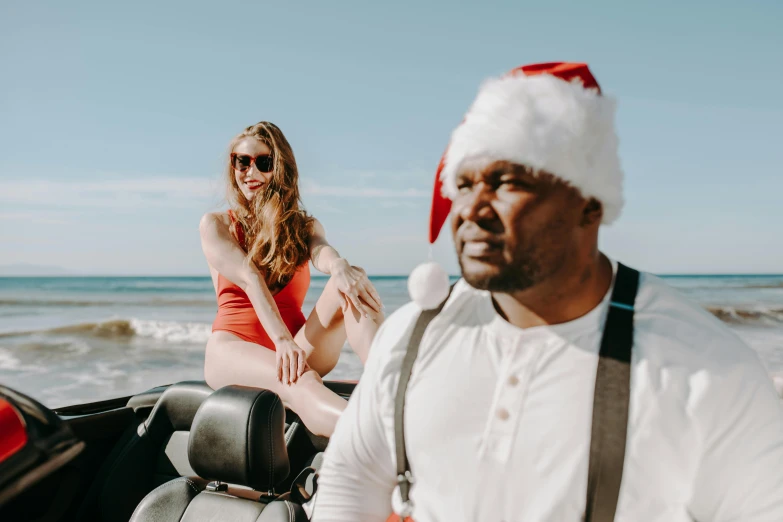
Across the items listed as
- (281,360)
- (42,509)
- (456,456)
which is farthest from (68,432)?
(456,456)

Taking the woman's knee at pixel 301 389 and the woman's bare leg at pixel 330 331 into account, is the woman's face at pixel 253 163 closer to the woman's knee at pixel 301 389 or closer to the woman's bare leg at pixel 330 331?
the woman's bare leg at pixel 330 331

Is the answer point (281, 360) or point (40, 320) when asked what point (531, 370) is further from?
point (40, 320)

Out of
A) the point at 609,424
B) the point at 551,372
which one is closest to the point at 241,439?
the point at 551,372

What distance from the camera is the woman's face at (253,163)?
297 centimetres

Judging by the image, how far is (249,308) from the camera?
2.90 metres

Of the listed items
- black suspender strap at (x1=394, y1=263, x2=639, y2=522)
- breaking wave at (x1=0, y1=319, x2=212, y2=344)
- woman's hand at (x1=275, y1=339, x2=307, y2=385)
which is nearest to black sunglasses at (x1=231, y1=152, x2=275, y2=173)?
woman's hand at (x1=275, y1=339, x2=307, y2=385)

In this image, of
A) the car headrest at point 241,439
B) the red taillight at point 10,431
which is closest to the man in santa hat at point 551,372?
the car headrest at point 241,439

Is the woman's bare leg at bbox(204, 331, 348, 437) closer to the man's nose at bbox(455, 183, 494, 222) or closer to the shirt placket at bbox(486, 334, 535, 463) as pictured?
the shirt placket at bbox(486, 334, 535, 463)

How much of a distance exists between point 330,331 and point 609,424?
69.7 inches

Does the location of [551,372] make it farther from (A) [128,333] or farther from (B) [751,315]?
(B) [751,315]

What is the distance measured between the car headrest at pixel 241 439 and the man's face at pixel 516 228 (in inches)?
41.5

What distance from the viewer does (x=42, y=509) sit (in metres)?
2.06

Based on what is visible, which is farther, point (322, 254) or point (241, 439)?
point (322, 254)

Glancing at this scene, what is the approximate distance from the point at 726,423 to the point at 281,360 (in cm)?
178
